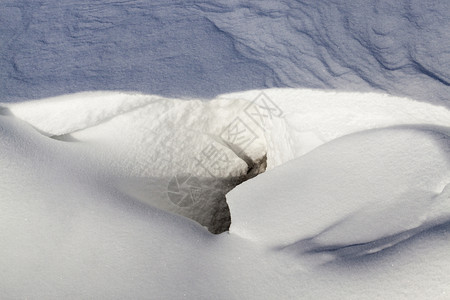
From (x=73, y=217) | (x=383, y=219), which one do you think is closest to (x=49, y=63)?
(x=73, y=217)

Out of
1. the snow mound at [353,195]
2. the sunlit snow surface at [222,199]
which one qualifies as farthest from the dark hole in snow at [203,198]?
the snow mound at [353,195]

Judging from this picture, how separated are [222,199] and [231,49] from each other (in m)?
0.32

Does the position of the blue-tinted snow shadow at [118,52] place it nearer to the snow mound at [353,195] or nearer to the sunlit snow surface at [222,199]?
the sunlit snow surface at [222,199]

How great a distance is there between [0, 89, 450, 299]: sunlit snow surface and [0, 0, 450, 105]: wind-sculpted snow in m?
0.04

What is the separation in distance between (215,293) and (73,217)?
0.89ft

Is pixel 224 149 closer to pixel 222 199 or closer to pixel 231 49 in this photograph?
pixel 222 199

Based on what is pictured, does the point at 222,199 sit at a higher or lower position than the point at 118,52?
lower

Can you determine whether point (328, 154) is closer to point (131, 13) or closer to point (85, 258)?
point (85, 258)

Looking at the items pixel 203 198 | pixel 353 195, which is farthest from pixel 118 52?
pixel 353 195

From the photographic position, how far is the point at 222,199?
1053mm

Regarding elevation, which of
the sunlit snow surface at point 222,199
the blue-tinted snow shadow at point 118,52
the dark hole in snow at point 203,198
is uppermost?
the blue-tinted snow shadow at point 118,52

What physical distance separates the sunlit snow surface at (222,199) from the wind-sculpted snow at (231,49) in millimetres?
40

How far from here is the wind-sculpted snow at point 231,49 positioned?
973 millimetres

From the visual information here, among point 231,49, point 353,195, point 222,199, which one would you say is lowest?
point 222,199
